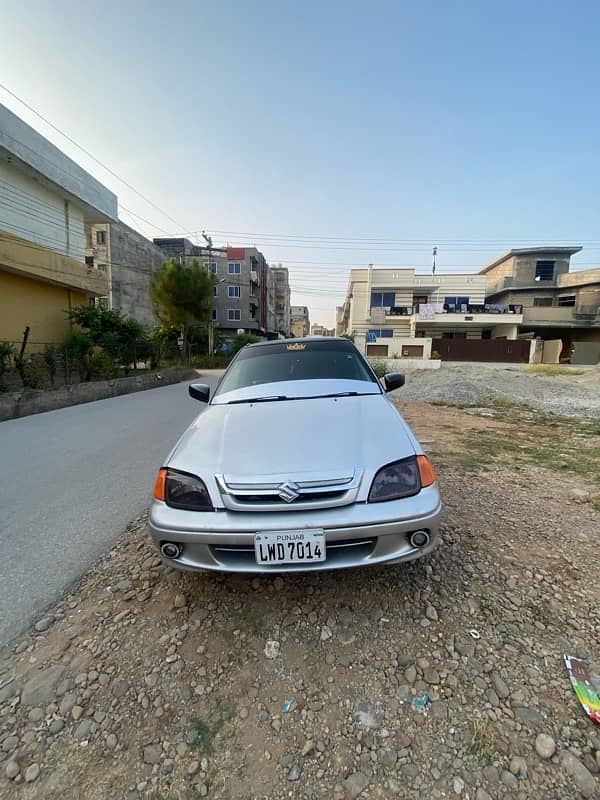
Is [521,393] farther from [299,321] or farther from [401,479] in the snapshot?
[299,321]

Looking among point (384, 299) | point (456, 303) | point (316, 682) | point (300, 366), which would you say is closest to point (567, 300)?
point (456, 303)

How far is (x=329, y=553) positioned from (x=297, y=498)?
31 centimetres

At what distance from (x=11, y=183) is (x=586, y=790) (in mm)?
16707

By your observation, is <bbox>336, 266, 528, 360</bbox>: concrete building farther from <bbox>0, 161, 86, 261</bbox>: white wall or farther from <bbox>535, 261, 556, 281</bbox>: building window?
<bbox>0, 161, 86, 261</bbox>: white wall

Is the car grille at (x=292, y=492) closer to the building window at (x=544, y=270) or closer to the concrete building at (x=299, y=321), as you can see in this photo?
the building window at (x=544, y=270)

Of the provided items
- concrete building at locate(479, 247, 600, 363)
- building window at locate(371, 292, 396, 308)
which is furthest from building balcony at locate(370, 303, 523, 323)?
concrete building at locate(479, 247, 600, 363)

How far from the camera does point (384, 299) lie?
3161 cm

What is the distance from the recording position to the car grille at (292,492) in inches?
62.7

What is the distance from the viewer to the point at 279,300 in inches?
2317

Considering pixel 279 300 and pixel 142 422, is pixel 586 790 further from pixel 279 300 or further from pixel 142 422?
pixel 279 300

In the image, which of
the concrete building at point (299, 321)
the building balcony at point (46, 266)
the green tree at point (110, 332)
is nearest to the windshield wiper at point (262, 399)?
the green tree at point (110, 332)

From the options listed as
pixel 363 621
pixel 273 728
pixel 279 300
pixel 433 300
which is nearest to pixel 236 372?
pixel 363 621

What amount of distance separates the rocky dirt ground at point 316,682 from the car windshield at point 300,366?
1481mm

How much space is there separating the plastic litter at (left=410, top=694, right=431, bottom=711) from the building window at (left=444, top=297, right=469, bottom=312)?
108 feet
